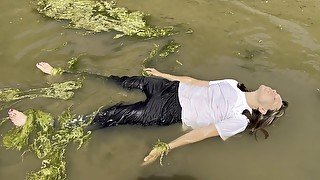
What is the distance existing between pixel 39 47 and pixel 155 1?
225cm

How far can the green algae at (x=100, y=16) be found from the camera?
7000 millimetres

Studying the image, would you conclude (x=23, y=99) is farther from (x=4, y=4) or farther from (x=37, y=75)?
(x=4, y=4)

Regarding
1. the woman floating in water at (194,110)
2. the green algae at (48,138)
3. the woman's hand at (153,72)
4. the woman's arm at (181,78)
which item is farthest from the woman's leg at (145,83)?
the green algae at (48,138)

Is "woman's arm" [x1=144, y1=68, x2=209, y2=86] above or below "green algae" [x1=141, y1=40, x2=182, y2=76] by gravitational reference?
above

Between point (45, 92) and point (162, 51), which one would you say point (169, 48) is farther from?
point (45, 92)

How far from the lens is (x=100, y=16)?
23.6 ft

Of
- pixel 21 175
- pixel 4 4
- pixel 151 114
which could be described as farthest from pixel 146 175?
pixel 4 4

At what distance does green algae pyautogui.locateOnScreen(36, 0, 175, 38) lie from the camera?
23.0 ft

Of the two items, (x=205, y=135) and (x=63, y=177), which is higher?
(x=205, y=135)

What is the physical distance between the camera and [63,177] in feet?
16.8

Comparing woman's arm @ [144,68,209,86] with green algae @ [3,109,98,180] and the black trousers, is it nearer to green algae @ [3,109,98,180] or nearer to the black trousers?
the black trousers

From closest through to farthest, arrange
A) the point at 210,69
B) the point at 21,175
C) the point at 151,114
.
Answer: the point at 21,175 → the point at 151,114 → the point at 210,69

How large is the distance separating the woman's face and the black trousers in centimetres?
104

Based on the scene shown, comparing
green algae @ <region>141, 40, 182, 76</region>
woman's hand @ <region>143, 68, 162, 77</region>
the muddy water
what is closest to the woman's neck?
the muddy water
